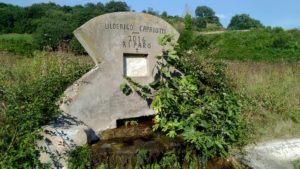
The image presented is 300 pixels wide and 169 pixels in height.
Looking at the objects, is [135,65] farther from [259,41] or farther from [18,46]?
[259,41]

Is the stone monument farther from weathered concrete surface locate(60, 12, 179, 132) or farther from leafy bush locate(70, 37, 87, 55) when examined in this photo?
leafy bush locate(70, 37, 87, 55)

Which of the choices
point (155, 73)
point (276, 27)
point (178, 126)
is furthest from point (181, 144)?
point (276, 27)

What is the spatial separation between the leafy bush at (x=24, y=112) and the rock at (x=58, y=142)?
13cm

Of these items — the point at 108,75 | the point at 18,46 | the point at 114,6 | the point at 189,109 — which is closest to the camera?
the point at 108,75

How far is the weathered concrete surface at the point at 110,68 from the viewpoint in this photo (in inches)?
228

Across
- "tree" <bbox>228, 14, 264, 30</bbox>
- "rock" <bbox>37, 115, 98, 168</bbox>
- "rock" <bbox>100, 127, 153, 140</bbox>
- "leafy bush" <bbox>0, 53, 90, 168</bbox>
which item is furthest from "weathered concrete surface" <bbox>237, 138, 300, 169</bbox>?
"tree" <bbox>228, 14, 264, 30</bbox>

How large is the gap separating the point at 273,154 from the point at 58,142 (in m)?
3.46

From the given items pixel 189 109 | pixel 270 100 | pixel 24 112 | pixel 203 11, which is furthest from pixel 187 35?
pixel 203 11

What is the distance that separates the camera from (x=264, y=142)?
691 centimetres

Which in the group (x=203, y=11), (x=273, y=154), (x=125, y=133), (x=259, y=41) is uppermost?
(x=203, y=11)

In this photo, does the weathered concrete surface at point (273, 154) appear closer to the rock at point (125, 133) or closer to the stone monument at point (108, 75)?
the rock at point (125, 133)

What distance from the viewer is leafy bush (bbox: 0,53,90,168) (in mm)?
4660

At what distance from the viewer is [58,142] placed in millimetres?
4961

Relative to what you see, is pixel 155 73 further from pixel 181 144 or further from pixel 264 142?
pixel 264 142
